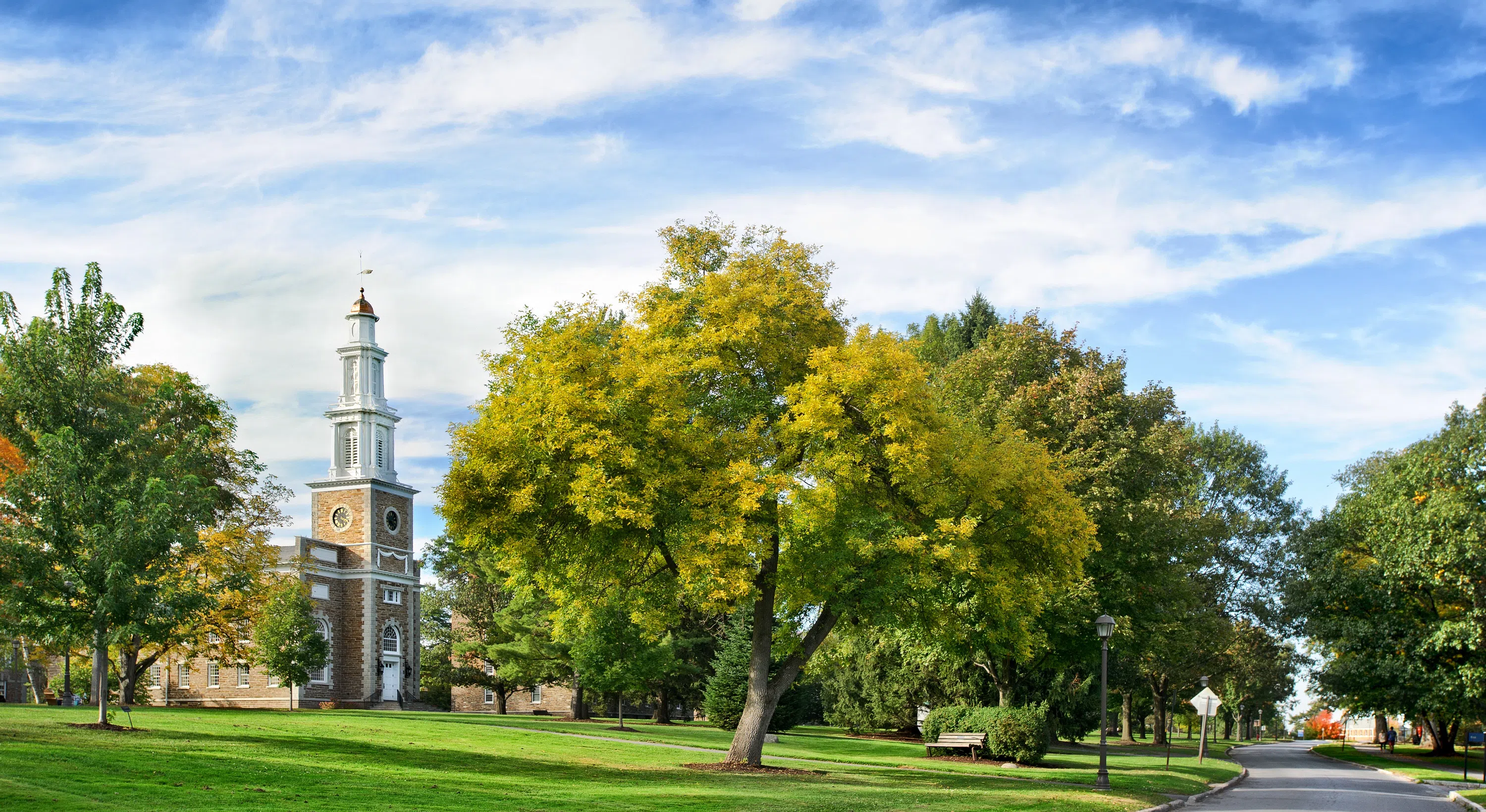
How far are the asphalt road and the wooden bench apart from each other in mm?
6248

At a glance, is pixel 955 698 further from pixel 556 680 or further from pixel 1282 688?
pixel 1282 688

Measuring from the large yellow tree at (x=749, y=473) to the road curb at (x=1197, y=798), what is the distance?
4802mm

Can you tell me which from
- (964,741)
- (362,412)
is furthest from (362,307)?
(964,741)

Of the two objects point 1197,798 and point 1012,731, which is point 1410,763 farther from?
point 1197,798

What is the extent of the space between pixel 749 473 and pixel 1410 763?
1586 inches

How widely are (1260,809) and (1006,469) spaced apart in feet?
25.8

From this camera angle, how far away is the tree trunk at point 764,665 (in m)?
23.8

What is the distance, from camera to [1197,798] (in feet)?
80.7

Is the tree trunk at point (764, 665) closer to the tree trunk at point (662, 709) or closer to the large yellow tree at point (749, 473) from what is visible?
the large yellow tree at point (749, 473)

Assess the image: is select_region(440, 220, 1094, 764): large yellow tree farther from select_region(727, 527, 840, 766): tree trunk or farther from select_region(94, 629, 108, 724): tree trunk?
select_region(94, 629, 108, 724): tree trunk

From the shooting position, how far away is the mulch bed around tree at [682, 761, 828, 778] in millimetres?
22775

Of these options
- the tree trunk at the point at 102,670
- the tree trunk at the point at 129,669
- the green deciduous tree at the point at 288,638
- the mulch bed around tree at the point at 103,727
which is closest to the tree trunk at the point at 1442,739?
the green deciduous tree at the point at 288,638

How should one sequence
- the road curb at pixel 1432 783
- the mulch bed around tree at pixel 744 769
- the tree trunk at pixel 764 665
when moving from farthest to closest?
the tree trunk at pixel 764 665, the road curb at pixel 1432 783, the mulch bed around tree at pixel 744 769

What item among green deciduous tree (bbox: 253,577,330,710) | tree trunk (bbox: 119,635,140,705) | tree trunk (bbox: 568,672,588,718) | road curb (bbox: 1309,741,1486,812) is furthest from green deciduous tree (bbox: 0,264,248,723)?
tree trunk (bbox: 568,672,588,718)
